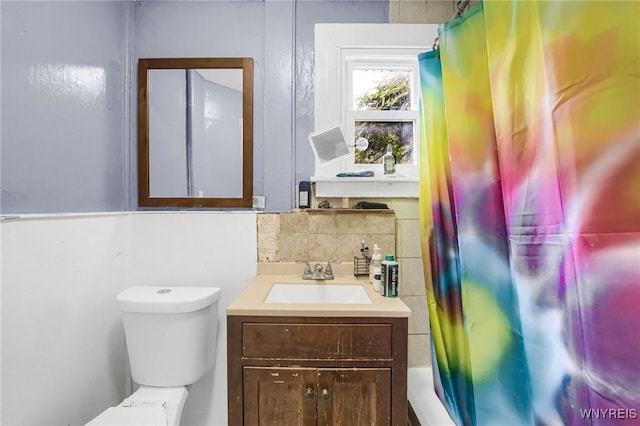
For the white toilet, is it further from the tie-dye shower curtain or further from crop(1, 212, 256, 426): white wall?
the tie-dye shower curtain

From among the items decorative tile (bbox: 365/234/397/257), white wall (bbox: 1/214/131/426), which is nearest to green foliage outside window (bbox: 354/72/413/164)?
decorative tile (bbox: 365/234/397/257)

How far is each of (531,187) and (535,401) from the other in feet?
1.42

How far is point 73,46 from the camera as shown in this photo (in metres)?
1.15

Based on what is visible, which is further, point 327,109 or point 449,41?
point 327,109

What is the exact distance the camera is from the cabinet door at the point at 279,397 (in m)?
0.99

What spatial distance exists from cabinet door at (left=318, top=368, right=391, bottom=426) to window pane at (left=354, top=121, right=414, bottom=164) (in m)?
0.98

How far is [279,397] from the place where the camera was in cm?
99

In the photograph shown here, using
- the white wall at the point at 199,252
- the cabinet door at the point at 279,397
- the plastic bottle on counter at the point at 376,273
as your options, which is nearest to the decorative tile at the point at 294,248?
the white wall at the point at 199,252

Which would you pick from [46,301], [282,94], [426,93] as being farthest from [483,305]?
[46,301]

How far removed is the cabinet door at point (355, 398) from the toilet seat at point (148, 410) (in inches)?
23.9

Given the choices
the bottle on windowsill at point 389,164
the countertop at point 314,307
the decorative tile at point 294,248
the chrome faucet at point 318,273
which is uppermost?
the bottle on windowsill at point 389,164

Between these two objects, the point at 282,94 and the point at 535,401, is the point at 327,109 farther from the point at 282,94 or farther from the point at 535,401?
the point at 535,401

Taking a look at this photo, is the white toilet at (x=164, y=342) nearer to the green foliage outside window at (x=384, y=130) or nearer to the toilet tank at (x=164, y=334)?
the toilet tank at (x=164, y=334)

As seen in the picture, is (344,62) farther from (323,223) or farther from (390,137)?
(323,223)
